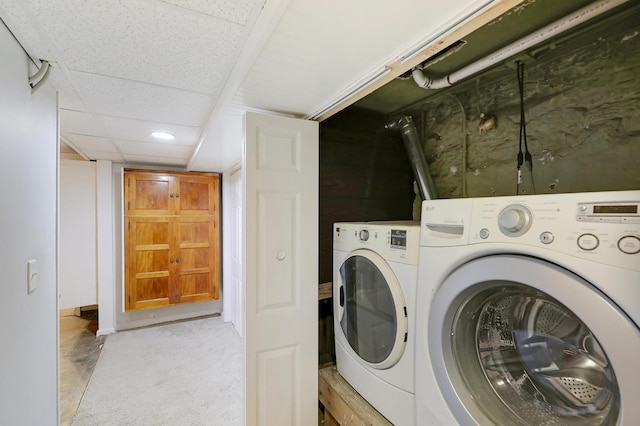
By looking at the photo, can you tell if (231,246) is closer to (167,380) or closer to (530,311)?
(167,380)

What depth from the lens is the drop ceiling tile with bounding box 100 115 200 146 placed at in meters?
1.96

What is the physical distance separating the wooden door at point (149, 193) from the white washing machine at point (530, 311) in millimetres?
3329

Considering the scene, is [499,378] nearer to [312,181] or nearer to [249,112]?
[312,181]

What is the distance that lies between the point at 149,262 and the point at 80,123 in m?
1.95

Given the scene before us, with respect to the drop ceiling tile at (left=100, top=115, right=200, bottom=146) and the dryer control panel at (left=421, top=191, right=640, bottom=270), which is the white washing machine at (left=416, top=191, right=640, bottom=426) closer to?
the dryer control panel at (left=421, top=191, right=640, bottom=270)

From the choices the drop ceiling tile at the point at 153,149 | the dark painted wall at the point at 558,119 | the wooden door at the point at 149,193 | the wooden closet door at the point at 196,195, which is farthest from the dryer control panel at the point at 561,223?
the wooden door at the point at 149,193

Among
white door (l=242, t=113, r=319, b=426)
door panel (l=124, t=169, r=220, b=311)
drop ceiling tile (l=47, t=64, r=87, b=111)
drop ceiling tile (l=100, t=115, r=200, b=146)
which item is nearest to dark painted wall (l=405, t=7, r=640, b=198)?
white door (l=242, t=113, r=319, b=426)

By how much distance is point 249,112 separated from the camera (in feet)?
4.87

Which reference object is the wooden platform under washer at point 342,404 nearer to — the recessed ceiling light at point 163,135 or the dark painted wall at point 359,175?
the dark painted wall at point 359,175

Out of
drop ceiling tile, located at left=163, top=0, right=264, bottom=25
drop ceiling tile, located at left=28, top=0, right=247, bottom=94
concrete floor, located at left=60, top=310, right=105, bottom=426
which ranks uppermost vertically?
drop ceiling tile, located at left=28, top=0, right=247, bottom=94

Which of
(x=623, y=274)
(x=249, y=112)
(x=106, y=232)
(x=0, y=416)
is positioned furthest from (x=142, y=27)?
(x=106, y=232)

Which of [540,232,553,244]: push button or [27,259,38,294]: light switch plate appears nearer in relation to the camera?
[540,232,553,244]: push button

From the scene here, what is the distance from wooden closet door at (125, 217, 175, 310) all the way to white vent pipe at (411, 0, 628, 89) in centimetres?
332

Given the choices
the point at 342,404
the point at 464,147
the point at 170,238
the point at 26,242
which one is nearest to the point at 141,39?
the point at 26,242
